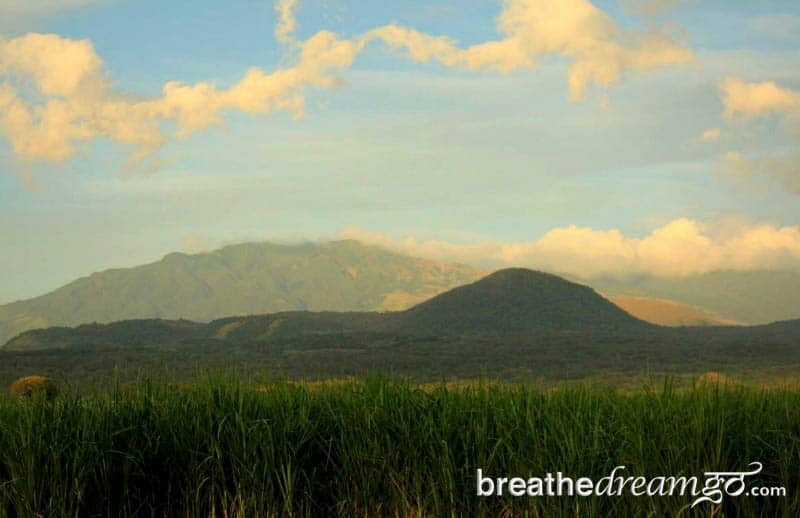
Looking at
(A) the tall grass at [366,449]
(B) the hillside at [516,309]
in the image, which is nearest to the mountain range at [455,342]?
(B) the hillside at [516,309]

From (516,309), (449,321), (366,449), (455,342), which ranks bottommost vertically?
(455,342)

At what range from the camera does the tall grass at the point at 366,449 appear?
9.63 metres

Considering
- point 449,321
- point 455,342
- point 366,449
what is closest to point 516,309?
point 449,321

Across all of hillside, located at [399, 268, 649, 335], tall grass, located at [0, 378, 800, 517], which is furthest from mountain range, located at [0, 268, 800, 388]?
tall grass, located at [0, 378, 800, 517]

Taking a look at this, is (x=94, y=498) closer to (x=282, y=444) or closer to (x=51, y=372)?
(x=282, y=444)

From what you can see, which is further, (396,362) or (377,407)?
(396,362)

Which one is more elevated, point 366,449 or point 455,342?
point 366,449

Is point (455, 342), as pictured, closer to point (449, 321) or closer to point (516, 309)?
point (449, 321)

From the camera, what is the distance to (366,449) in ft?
34.2

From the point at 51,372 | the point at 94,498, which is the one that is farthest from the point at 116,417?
the point at 51,372

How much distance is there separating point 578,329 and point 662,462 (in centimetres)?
10602

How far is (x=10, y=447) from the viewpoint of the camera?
993 centimetres

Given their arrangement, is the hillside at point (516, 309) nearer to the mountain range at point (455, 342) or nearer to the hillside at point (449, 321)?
the hillside at point (449, 321)

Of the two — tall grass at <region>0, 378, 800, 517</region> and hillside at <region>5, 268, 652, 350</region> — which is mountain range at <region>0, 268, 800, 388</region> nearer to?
hillside at <region>5, 268, 652, 350</region>
